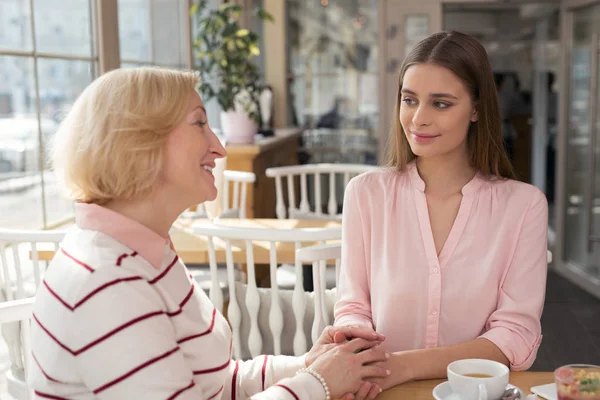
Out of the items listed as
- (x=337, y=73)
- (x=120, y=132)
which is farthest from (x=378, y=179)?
(x=337, y=73)

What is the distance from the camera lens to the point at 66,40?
3.13 metres

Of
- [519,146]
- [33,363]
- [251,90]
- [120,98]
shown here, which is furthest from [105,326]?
[519,146]

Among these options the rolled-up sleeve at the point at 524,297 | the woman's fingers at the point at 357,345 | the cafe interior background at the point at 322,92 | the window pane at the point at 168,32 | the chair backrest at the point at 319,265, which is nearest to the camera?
the woman's fingers at the point at 357,345

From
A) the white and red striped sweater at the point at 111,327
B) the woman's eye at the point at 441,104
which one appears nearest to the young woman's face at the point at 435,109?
the woman's eye at the point at 441,104

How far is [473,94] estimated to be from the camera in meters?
1.62

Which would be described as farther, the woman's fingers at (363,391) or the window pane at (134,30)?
the window pane at (134,30)

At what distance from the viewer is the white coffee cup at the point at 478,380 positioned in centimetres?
109

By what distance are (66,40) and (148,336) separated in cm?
248

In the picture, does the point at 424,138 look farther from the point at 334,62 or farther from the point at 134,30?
the point at 334,62

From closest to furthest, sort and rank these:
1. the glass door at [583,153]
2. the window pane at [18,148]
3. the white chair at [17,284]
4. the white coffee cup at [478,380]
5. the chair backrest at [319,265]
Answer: the white coffee cup at [478,380] < the chair backrest at [319,265] < the white chair at [17,284] < the window pane at [18,148] < the glass door at [583,153]

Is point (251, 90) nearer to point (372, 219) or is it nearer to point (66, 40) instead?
point (66, 40)

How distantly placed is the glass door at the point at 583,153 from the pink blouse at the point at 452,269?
3.83 m

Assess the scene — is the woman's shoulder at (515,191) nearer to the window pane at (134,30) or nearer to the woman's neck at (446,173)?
the woman's neck at (446,173)

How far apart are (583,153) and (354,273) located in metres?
4.27
